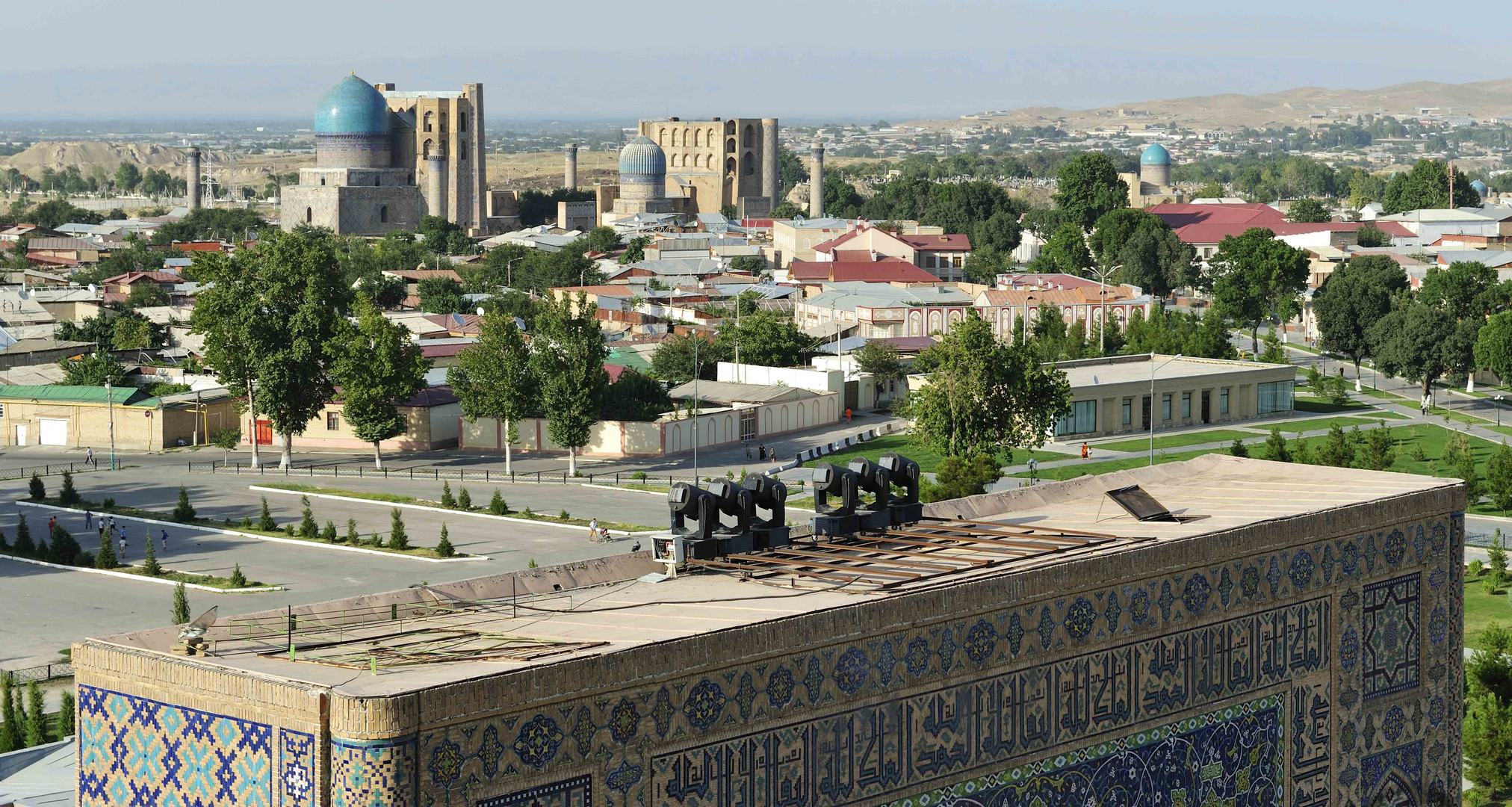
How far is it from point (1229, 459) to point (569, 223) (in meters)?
112

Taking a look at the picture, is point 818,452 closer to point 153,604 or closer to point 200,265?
point 200,265

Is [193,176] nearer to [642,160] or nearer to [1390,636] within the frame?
[642,160]

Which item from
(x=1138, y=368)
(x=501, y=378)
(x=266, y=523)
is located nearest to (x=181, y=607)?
(x=266, y=523)

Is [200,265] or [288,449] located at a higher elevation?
[200,265]

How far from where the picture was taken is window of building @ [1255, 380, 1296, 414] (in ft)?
207

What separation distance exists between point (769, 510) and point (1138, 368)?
1833 inches

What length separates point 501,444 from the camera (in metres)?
55.2

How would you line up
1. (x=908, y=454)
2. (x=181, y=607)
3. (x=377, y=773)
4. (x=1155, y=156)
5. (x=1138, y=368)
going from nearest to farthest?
(x=377, y=773) → (x=181, y=607) → (x=908, y=454) → (x=1138, y=368) → (x=1155, y=156)

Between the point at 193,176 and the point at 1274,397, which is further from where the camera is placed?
the point at 193,176

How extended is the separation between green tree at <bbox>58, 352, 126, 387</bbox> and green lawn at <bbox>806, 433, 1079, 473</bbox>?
2185 centimetres

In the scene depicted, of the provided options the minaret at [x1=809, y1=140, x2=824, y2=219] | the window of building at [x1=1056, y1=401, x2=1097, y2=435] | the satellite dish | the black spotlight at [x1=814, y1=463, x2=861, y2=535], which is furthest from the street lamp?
the minaret at [x1=809, y1=140, x2=824, y2=219]

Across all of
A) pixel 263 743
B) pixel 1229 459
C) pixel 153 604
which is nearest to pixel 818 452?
pixel 153 604

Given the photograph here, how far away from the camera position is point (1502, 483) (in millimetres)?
44562

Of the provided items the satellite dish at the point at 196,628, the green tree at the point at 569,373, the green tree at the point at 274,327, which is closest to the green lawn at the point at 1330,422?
the green tree at the point at 569,373
